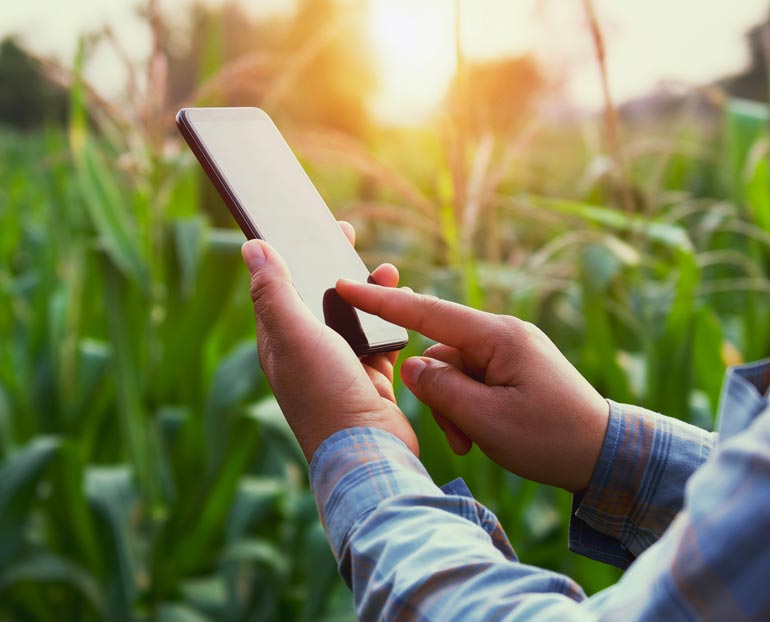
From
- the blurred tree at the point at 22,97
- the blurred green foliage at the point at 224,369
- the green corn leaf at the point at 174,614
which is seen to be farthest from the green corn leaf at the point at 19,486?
the blurred tree at the point at 22,97

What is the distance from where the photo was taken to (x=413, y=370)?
70 centimetres

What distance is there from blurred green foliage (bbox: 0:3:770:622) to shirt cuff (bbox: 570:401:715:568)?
52 centimetres

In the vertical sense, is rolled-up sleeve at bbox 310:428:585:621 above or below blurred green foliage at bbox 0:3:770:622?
above

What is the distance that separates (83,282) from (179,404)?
0.93 ft

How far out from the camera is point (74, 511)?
1.49 m

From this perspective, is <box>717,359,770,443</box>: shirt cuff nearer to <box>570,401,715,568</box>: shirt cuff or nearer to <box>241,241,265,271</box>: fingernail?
<box>570,401,715,568</box>: shirt cuff

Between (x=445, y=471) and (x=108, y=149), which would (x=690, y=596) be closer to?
(x=445, y=471)

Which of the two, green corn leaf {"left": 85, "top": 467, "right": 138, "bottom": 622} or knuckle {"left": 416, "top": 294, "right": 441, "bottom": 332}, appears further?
green corn leaf {"left": 85, "top": 467, "right": 138, "bottom": 622}

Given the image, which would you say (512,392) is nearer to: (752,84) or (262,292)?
(262,292)

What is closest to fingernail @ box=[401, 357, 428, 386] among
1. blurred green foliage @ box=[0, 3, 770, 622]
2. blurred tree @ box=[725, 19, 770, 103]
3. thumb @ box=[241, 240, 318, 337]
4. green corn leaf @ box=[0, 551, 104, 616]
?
thumb @ box=[241, 240, 318, 337]

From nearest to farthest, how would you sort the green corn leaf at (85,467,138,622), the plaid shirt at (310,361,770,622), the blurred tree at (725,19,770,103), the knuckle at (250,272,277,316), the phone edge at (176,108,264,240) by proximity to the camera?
1. the plaid shirt at (310,361,770,622)
2. the knuckle at (250,272,277,316)
3. the phone edge at (176,108,264,240)
4. the green corn leaf at (85,467,138,622)
5. the blurred tree at (725,19,770,103)

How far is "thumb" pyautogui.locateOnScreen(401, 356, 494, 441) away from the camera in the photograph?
0.66 meters

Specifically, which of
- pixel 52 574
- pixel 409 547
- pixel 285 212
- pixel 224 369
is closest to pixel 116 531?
pixel 52 574

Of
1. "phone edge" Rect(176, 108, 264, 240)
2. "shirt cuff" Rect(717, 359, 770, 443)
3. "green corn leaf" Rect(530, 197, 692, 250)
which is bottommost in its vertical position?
"green corn leaf" Rect(530, 197, 692, 250)
